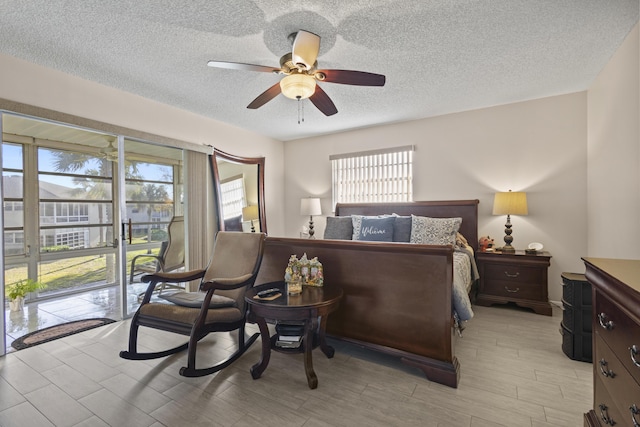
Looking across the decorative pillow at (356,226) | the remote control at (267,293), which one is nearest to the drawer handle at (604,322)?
the remote control at (267,293)

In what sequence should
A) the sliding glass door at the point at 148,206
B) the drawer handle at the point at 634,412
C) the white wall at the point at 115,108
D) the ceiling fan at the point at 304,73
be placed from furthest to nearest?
→ the sliding glass door at the point at 148,206 < the white wall at the point at 115,108 < the ceiling fan at the point at 304,73 < the drawer handle at the point at 634,412

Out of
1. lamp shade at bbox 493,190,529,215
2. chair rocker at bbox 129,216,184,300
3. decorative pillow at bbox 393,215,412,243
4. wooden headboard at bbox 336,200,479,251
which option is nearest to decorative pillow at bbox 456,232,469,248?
wooden headboard at bbox 336,200,479,251

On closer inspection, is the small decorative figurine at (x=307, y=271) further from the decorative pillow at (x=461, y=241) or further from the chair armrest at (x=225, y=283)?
the decorative pillow at (x=461, y=241)

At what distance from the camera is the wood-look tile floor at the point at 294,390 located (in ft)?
5.41

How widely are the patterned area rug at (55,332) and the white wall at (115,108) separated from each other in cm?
223

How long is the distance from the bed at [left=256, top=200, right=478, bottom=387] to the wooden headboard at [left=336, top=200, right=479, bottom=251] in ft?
6.60

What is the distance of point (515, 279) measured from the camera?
3453mm

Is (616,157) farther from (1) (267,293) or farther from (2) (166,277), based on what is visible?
(2) (166,277)

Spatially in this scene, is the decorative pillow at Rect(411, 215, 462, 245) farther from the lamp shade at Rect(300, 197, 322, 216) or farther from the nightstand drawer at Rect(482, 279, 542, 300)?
the lamp shade at Rect(300, 197, 322, 216)

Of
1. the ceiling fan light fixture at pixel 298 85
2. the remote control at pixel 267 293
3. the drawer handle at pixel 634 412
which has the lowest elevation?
the drawer handle at pixel 634 412

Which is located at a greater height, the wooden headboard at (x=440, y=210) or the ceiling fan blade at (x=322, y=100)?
the ceiling fan blade at (x=322, y=100)

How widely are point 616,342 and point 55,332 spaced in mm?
4315

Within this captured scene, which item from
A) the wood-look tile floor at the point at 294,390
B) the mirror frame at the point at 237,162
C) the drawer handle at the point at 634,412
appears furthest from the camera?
the mirror frame at the point at 237,162

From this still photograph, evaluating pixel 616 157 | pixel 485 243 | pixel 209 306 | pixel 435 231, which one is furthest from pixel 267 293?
pixel 616 157
